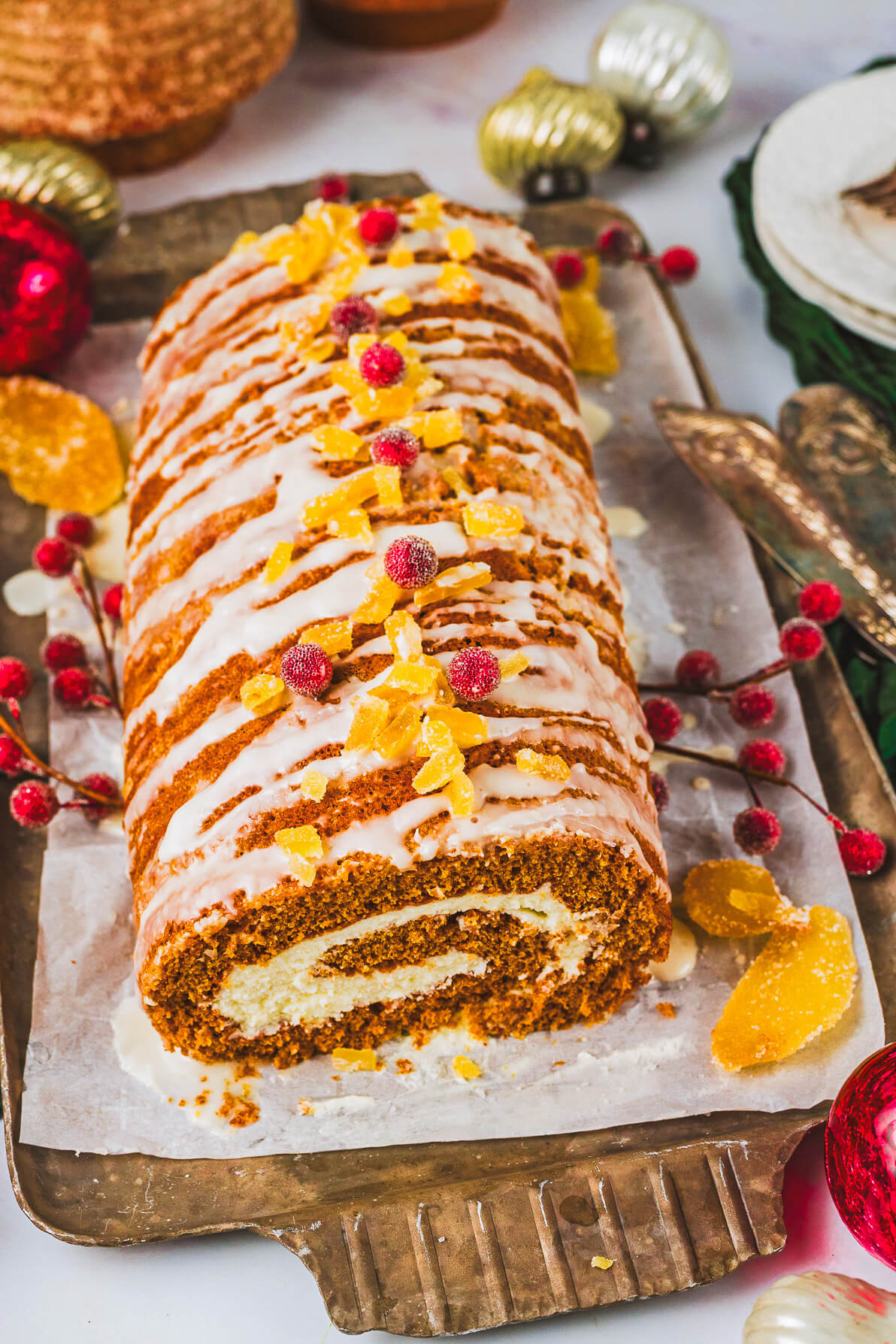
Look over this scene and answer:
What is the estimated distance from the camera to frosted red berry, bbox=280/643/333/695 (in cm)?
169

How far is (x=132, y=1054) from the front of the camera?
189 cm

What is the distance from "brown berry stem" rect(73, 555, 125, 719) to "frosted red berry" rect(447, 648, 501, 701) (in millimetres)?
772

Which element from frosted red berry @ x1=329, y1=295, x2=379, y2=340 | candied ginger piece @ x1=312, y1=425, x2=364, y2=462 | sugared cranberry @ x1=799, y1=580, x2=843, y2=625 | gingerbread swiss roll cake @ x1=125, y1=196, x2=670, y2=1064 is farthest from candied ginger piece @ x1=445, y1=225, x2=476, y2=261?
sugared cranberry @ x1=799, y1=580, x2=843, y2=625

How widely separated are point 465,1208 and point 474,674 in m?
0.69

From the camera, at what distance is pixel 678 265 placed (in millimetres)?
2902

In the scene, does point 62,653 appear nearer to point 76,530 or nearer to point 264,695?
point 76,530

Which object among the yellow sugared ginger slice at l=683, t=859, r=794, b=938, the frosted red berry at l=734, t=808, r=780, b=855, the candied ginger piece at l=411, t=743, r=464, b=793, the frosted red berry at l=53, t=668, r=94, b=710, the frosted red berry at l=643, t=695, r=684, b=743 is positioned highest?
the candied ginger piece at l=411, t=743, r=464, b=793

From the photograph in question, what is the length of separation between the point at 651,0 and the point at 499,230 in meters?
1.03

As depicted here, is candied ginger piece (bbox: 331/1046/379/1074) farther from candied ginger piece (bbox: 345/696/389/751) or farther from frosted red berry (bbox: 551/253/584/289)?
frosted red berry (bbox: 551/253/584/289)

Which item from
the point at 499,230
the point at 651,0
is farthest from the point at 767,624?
the point at 651,0

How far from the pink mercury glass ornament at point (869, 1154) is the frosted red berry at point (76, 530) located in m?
1.65

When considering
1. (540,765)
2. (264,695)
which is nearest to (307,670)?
(264,695)

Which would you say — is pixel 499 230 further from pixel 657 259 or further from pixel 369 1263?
pixel 369 1263

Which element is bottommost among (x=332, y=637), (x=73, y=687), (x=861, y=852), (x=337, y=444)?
(x=861, y=852)
